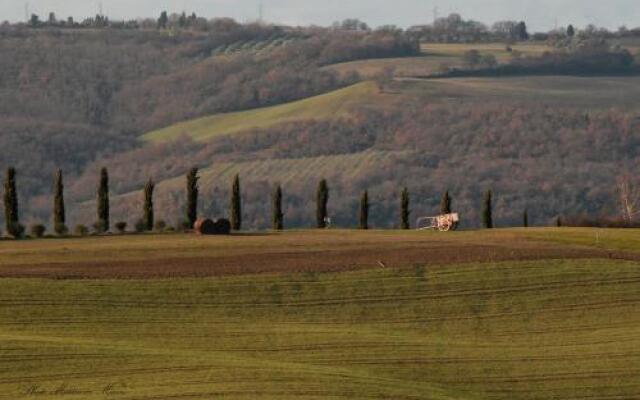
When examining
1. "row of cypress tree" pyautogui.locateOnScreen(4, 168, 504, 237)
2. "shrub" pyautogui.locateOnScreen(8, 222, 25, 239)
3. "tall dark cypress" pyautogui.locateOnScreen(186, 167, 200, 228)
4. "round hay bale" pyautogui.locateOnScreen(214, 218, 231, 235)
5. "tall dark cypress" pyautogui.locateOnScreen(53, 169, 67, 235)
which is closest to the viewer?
"shrub" pyautogui.locateOnScreen(8, 222, 25, 239)

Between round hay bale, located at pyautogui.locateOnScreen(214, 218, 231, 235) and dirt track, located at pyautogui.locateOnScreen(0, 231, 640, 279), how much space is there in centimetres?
892

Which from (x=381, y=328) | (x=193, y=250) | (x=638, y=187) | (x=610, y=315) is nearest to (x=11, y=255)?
(x=193, y=250)

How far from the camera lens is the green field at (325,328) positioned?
54.0 meters

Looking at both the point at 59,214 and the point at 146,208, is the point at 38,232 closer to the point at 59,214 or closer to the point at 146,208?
the point at 59,214

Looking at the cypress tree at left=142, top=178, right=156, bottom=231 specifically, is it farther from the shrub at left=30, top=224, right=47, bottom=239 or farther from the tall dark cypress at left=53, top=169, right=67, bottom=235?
the shrub at left=30, top=224, right=47, bottom=239

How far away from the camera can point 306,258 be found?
75.5 meters

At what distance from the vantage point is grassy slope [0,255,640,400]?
53938 millimetres

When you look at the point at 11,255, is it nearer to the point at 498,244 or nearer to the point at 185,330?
the point at 185,330

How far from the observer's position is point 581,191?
19525cm

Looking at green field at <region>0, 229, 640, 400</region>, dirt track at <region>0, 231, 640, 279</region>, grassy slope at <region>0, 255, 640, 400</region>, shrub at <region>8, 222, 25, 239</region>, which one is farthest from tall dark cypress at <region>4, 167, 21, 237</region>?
grassy slope at <region>0, 255, 640, 400</region>

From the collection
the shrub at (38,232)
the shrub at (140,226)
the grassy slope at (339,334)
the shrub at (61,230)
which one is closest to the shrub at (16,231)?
the shrub at (38,232)

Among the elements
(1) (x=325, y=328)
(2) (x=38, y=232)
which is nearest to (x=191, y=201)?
(2) (x=38, y=232)

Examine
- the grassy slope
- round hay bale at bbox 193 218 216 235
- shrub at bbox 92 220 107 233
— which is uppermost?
the grassy slope

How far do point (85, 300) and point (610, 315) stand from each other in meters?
19.8
